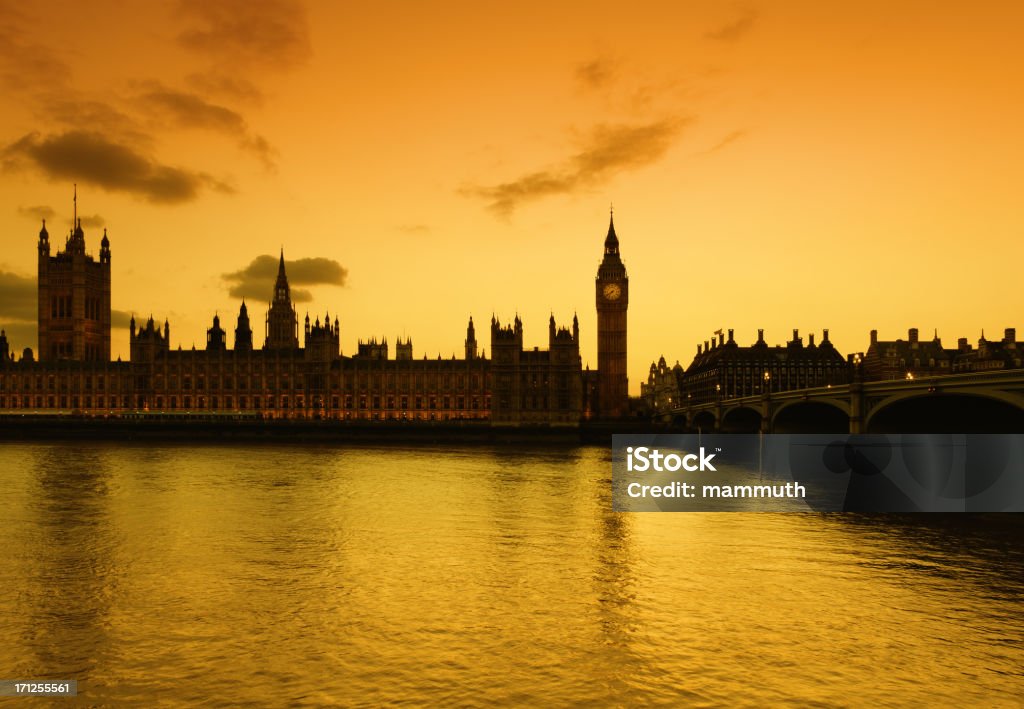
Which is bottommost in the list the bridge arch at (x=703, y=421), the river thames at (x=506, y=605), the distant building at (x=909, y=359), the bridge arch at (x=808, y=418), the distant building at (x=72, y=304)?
the river thames at (x=506, y=605)

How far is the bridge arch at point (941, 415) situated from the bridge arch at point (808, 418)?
635cm

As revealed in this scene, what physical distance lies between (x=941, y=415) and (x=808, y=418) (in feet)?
66.6

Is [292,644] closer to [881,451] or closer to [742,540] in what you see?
[742,540]

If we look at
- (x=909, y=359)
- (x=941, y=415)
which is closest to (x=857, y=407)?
(x=941, y=415)

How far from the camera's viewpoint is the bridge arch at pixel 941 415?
43.1m

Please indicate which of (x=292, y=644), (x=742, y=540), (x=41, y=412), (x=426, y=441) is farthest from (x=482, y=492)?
(x=41, y=412)

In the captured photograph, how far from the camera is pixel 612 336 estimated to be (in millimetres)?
159875

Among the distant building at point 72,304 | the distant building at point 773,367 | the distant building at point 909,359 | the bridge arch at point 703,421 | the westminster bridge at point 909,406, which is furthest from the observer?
the distant building at point 72,304

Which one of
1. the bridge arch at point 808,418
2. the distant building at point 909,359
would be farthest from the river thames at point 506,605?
the distant building at point 909,359

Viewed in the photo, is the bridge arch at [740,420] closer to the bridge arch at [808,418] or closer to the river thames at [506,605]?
the bridge arch at [808,418]

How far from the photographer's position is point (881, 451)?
59062mm

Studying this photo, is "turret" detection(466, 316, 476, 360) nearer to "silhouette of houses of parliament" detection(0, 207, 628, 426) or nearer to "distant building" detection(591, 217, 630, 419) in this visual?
"silhouette of houses of parliament" detection(0, 207, 628, 426)

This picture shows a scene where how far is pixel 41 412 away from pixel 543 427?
318 feet

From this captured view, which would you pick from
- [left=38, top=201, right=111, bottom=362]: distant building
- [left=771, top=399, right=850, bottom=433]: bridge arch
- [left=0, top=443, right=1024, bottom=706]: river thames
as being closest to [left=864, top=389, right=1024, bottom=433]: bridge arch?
[left=771, top=399, right=850, bottom=433]: bridge arch
